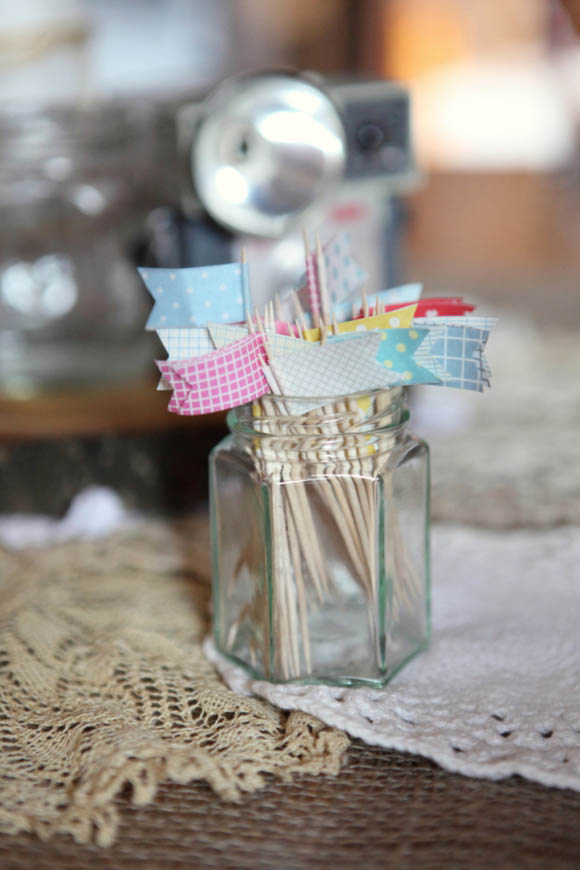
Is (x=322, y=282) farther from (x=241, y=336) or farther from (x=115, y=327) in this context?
(x=115, y=327)

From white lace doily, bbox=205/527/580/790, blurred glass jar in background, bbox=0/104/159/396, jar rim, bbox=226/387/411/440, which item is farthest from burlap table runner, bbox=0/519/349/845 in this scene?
blurred glass jar in background, bbox=0/104/159/396

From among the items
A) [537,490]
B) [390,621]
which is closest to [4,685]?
[390,621]

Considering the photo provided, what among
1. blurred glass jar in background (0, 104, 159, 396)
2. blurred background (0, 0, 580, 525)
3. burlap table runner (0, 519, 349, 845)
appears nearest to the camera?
burlap table runner (0, 519, 349, 845)


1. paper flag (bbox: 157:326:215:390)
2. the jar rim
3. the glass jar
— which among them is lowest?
the glass jar

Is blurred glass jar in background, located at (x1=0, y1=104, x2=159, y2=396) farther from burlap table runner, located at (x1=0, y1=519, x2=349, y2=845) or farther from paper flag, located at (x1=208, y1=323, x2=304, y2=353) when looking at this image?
paper flag, located at (x1=208, y1=323, x2=304, y2=353)

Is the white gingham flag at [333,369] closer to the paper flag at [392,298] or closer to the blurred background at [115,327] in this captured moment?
the paper flag at [392,298]

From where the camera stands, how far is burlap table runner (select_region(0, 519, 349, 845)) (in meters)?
0.46

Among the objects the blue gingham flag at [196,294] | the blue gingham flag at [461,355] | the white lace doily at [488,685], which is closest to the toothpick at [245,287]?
the blue gingham flag at [196,294]

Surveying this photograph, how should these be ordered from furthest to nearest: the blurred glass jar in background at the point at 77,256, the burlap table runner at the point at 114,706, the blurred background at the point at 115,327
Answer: the blurred glass jar in background at the point at 77,256
the blurred background at the point at 115,327
the burlap table runner at the point at 114,706

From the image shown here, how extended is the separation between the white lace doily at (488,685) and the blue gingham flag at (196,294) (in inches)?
7.8

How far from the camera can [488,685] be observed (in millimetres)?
540

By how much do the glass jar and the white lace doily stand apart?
0.07 ft

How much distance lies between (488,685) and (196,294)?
263 millimetres

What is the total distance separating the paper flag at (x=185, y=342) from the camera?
51 cm
